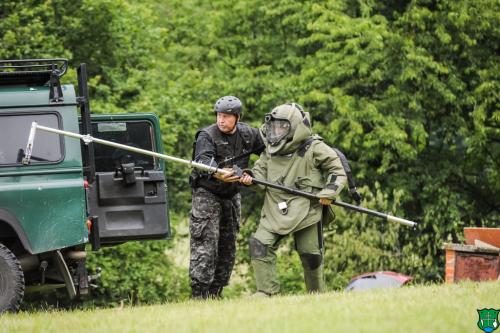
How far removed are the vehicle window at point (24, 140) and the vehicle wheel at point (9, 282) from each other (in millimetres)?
988

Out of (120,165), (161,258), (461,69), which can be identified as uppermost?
(461,69)

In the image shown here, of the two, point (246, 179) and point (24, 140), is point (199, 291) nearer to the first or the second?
point (246, 179)

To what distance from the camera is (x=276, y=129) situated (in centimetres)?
1036

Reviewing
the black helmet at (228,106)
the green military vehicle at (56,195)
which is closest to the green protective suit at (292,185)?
the black helmet at (228,106)

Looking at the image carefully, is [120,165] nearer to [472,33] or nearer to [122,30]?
[122,30]

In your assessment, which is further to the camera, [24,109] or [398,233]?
[398,233]

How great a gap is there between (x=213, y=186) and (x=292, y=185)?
88 centimetres

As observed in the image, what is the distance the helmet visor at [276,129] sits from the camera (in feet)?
33.8

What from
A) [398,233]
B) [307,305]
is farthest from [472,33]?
[307,305]

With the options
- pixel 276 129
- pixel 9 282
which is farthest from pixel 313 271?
pixel 9 282

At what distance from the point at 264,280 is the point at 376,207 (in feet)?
40.0

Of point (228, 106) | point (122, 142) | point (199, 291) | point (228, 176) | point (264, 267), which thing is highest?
point (228, 106)

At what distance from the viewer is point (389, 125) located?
76.4 ft

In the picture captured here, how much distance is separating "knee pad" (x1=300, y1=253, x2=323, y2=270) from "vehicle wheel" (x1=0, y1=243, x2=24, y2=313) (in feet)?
9.40
